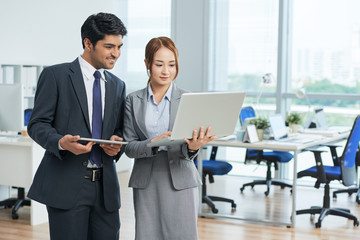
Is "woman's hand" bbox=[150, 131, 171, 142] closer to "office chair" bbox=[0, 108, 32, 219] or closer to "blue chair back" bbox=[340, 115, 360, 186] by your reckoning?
"blue chair back" bbox=[340, 115, 360, 186]

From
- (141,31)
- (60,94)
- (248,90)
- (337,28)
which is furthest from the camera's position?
(141,31)

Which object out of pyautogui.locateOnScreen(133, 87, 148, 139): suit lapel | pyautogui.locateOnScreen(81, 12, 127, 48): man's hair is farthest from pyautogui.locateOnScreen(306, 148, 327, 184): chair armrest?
pyautogui.locateOnScreen(81, 12, 127, 48): man's hair

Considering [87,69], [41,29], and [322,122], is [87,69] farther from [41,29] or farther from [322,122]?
[41,29]

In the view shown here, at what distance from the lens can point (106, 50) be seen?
7.49ft

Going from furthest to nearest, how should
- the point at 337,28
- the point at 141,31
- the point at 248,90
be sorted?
the point at 141,31, the point at 248,90, the point at 337,28

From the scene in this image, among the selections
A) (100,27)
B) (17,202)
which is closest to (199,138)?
(100,27)

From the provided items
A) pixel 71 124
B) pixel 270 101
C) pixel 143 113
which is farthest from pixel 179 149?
pixel 270 101

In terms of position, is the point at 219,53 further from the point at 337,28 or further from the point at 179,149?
the point at 179,149

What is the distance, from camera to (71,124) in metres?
2.29

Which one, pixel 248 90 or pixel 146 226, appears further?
pixel 248 90

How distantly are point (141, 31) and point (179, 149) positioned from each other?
20.7 feet

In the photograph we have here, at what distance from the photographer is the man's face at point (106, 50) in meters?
2.28

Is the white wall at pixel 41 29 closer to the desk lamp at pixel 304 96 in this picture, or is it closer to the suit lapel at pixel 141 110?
the desk lamp at pixel 304 96

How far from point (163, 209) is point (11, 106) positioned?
3210 millimetres
